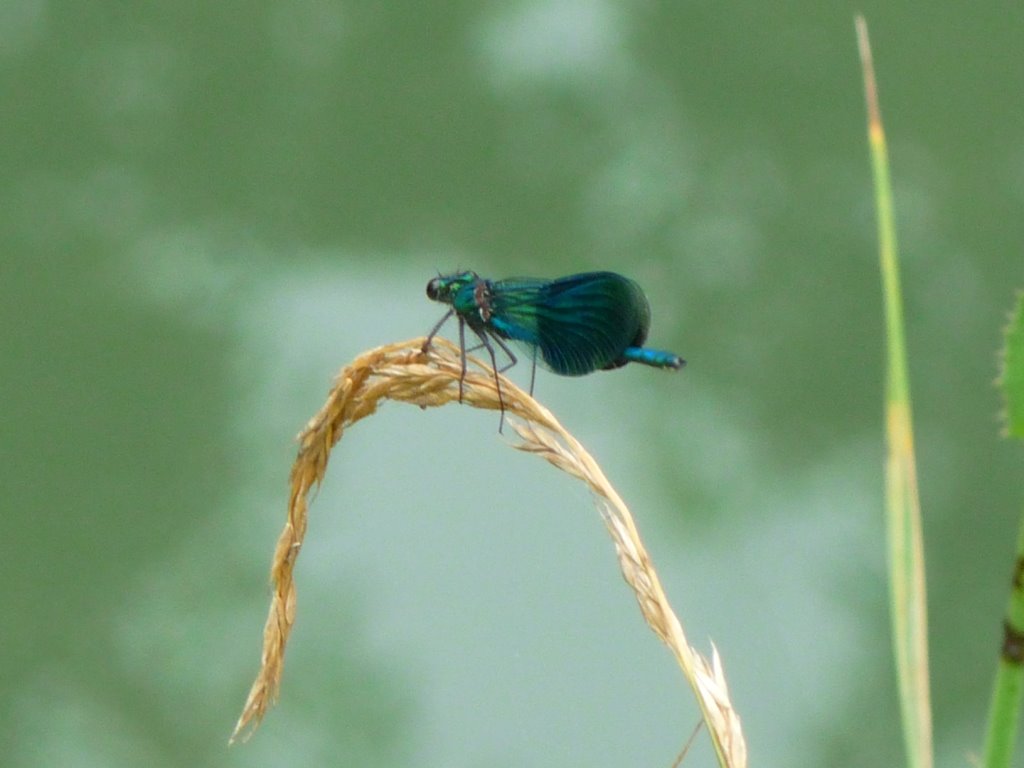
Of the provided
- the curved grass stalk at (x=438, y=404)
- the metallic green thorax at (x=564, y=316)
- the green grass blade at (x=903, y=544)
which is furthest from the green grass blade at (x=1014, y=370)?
the metallic green thorax at (x=564, y=316)

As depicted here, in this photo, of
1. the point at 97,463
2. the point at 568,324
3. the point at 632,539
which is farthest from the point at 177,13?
the point at 632,539

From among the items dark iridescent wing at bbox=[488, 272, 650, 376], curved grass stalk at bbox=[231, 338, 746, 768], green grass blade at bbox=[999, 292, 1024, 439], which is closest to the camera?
green grass blade at bbox=[999, 292, 1024, 439]

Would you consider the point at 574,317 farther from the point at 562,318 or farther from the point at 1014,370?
the point at 1014,370

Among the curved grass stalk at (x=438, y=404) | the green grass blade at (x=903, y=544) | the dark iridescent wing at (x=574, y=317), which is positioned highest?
the dark iridescent wing at (x=574, y=317)

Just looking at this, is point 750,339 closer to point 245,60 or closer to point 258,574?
point 258,574

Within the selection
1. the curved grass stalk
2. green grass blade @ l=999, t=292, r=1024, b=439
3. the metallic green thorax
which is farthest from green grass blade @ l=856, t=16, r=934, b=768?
the metallic green thorax

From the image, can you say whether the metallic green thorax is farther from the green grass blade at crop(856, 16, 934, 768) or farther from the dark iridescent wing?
the green grass blade at crop(856, 16, 934, 768)

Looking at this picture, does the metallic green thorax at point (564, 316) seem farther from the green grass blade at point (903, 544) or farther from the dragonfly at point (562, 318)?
the green grass blade at point (903, 544)
